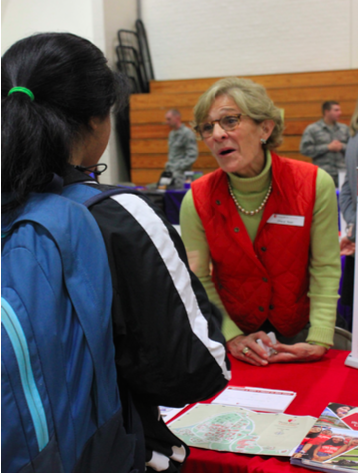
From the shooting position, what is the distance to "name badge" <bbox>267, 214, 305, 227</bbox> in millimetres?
1658

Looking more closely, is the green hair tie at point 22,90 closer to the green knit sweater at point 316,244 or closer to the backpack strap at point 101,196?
the backpack strap at point 101,196

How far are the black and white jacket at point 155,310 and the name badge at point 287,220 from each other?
0.95 metres

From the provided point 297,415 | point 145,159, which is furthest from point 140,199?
point 145,159

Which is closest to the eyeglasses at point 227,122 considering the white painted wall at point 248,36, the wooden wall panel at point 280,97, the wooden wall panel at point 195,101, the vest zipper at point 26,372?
the vest zipper at point 26,372

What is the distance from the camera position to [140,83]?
10.1 m

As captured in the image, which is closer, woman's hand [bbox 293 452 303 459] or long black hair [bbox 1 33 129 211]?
long black hair [bbox 1 33 129 211]

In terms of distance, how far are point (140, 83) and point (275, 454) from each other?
32.4 ft

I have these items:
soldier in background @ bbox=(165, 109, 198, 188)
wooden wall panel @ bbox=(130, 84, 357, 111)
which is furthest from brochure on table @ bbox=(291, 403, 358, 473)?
wooden wall panel @ bbox=(130, 84, 357, 111)

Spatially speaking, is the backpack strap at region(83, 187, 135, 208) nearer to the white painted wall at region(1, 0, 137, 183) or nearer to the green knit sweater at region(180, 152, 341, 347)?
the green knit sweater at region(180, 152, 341, 347)

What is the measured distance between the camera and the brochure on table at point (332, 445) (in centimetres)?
97

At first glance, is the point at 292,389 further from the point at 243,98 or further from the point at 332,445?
the point at 243,98

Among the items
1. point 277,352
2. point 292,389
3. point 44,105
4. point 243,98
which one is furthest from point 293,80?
point 44,105

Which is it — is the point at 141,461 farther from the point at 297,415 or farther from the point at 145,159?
the point at 145,159

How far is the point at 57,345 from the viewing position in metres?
0.62
